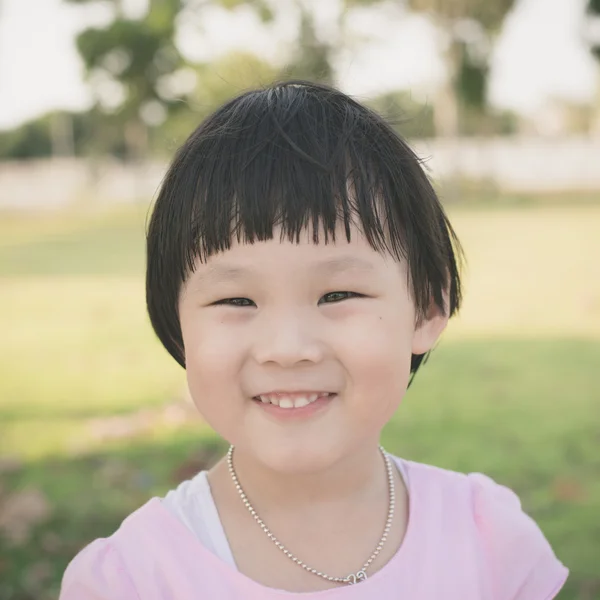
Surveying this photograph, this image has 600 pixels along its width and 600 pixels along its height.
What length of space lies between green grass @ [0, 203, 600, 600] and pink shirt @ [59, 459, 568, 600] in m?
1.12

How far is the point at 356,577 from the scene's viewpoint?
120 cm

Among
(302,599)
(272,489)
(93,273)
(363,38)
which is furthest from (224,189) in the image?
(363,38)

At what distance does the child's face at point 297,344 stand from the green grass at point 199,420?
1.45 m

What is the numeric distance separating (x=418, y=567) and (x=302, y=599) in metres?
0.19

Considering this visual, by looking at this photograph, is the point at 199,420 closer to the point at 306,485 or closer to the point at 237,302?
the point at 306,485

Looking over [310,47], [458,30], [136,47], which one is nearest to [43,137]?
[310,47]

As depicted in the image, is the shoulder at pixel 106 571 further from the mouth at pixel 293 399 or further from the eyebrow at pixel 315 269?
the eyebrow at pixel 315 269

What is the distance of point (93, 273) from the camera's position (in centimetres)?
937

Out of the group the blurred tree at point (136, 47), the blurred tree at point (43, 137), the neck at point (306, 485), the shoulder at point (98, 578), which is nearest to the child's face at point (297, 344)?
the neck at point (306, 485)

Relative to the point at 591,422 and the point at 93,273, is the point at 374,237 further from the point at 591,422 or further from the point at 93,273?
the point at 93,273

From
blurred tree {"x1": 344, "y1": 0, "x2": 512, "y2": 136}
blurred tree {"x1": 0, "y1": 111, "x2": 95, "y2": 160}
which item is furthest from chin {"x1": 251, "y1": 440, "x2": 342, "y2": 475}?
blurred tree {"x1": 0, "y1": 111, "x2": 95, "y2": 160}

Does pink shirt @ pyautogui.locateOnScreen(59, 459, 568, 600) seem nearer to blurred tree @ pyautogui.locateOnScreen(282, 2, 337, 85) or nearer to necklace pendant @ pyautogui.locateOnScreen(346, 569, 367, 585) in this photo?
necklace pendant @ pyautogui.locateOnScreen(346, 569, 367, 585)

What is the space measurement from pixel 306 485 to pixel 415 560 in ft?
0.64

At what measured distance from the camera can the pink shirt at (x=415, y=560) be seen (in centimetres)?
115
